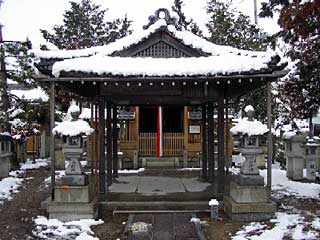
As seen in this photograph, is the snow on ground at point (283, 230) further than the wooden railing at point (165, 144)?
No

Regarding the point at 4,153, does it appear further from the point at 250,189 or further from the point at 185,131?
the point at 250,189

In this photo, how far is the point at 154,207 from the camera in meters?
11.3

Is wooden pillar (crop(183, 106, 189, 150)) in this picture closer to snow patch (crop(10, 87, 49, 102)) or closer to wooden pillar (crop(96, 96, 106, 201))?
snow patch (crop(10, 87, 49, 102))

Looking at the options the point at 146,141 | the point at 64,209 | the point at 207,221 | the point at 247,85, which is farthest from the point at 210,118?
the point at 146,141

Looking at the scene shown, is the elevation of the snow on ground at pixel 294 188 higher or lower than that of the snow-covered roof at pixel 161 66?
lower

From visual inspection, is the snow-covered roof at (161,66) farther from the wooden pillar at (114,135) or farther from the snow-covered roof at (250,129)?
the wooden pillar at (114,135)

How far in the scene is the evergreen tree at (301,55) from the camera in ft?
35.7

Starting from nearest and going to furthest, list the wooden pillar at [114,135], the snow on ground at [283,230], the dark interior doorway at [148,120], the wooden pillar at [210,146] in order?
the snow on ground at [283,230]
the wooden pillar at [210,146]
the wooden pillar at [114,135]
the dark interior doorway at [148,120]

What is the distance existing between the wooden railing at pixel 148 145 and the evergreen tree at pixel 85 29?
26.5 feet

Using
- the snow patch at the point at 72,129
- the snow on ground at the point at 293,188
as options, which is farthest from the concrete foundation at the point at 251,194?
the snow patch at the point at 72,129

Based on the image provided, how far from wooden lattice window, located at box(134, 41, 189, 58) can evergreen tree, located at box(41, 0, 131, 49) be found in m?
15.5

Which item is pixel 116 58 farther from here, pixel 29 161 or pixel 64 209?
pixel 29 161

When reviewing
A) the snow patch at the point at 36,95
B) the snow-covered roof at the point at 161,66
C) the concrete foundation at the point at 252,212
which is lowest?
the concrete foundation at the point at 252,212

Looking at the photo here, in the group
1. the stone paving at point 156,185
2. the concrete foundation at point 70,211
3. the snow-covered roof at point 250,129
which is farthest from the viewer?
the stone paving at point 156,185
